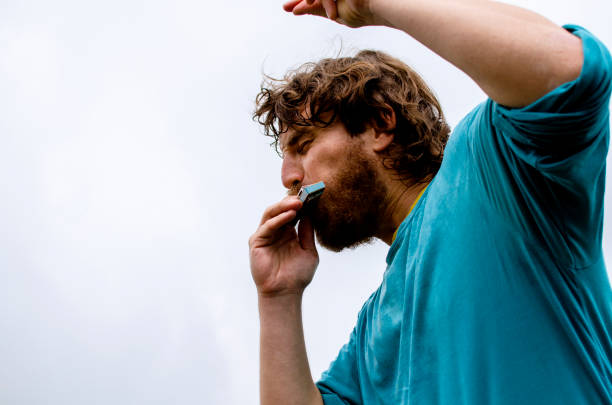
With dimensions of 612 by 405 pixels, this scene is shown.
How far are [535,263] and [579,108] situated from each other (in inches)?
30.9

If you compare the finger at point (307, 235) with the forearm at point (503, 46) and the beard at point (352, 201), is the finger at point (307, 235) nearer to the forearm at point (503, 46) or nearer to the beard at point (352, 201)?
the beard at point (352, 201)

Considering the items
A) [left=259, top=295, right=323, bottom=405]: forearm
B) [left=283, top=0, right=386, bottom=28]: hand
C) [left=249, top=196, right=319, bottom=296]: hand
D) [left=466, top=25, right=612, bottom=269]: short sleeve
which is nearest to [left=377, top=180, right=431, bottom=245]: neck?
[left=249, top=196, right=319, bottom=296]: hand

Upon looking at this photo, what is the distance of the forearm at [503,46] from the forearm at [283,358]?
209cm

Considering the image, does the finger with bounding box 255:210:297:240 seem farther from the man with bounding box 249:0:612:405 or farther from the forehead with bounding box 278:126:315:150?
the forehead with bounding box 278:126:315:150

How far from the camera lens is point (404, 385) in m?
2.61

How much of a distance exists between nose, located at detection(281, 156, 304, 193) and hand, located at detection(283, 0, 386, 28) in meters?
1.21

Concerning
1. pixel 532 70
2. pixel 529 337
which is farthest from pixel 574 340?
pixel 532 70

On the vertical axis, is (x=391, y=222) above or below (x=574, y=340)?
above

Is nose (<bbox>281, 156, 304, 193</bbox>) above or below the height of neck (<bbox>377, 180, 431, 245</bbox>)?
above

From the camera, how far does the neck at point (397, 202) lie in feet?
10.9

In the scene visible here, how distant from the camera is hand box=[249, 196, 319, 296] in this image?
339 cm

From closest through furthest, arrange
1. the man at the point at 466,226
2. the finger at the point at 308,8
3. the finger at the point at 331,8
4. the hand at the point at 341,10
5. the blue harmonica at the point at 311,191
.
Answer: the man at the point at 466,226 → the hand at the point at 341,10 → the finger at the point at 331,8 → the finger at the point at 308,8 → the blue harmonica at the point at 311,191

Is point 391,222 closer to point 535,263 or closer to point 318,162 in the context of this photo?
point 318,162

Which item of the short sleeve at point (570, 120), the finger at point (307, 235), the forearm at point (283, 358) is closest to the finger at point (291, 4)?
the short sleeve at point (570, 120)
